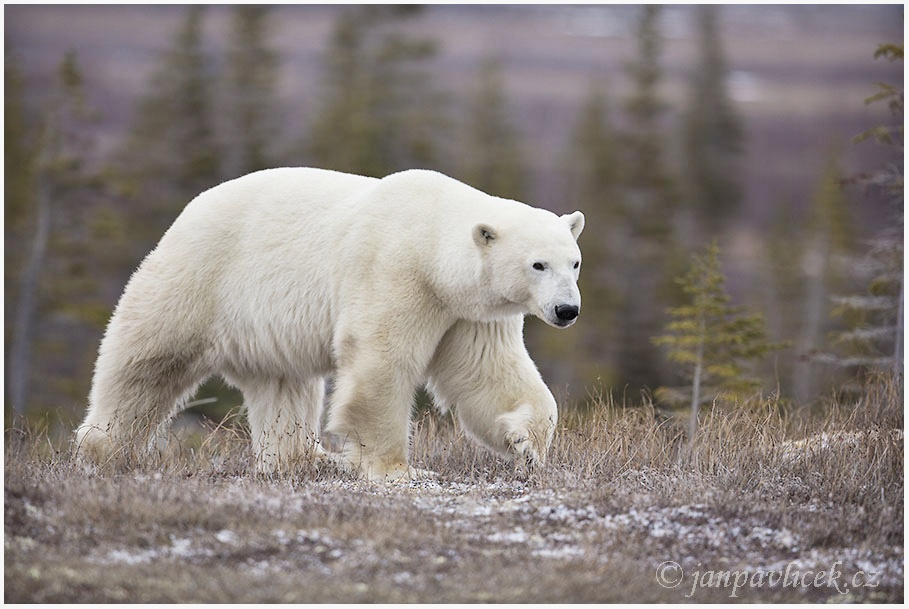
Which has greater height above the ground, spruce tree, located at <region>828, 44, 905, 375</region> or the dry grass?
spruce tree, located at <region>828, 44, 905, 375</region>

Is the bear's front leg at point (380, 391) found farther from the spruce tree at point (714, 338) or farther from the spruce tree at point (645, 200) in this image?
the spruce tree at point (645, 200)

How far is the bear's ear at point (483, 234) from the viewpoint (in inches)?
261

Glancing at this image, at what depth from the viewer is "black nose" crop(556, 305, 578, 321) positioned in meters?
6.25

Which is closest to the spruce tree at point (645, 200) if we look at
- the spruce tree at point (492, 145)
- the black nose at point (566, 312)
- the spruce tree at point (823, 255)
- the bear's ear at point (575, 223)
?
the spruce tree at point (492, 145)

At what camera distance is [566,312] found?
A: 246 inches

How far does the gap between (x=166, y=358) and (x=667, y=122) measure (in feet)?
234

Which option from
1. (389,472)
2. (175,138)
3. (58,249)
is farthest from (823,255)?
(389,472)

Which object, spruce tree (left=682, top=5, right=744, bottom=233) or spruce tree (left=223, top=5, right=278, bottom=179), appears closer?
spruce tree (left=223, top=5, right=278, bottom=179)

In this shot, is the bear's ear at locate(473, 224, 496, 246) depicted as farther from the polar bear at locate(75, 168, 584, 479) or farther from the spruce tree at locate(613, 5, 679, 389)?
the spruce tree at locate(613, 5, 679, 389)

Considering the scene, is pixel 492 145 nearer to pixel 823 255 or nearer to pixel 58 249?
pixel 823 255

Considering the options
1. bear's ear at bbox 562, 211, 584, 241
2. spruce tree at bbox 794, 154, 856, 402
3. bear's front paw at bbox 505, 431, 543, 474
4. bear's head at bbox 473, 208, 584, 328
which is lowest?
spruce tree at bbox 794, 154, 856, 402

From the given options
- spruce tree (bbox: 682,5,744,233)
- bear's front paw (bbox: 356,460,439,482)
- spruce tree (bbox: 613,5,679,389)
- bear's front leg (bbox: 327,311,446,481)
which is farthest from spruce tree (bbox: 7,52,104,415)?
spruce tree (bbox: 682,5,744,233)

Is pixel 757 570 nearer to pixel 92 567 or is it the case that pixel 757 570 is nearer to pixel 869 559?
pixel 869 559

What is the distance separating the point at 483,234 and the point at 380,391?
120 centimetres
